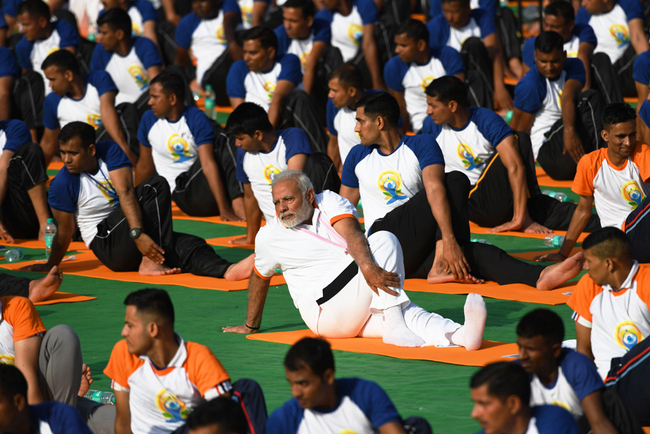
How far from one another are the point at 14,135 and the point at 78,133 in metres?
1.55

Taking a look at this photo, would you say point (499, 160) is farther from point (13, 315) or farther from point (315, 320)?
point (13, 315)

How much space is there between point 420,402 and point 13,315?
5.54 feet

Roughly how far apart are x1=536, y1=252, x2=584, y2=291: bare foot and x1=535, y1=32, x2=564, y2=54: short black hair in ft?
10.5

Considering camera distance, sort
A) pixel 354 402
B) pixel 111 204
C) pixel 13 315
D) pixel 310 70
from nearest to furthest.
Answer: pixel 354 402
pixel 13 315
pixel 111 204
pixel 310 70

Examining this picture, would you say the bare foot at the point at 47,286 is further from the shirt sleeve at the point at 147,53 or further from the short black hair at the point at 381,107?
the shirt sleeve at the point at 147,53

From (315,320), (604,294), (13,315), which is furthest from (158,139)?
(604,294)

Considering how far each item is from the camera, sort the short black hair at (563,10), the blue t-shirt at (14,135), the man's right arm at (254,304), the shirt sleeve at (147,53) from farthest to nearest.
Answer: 1. the shirt sleeve at (147,53)
2. the short black hair at (563,10)
3. the blue t-shirt at (14,135)
4. the man's right arm at (254,304)

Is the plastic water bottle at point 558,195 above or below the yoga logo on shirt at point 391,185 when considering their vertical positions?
below

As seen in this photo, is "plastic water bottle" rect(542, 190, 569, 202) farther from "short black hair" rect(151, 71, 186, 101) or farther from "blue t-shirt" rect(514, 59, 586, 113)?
"short black hair" rect(151, 71, 186, 101)

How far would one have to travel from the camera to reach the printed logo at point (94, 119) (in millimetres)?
9219

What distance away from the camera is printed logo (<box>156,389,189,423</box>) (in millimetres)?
3461

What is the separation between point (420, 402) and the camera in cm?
410

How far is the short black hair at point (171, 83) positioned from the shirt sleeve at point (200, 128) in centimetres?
18

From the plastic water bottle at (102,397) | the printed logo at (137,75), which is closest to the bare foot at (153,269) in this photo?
the plastic water bottle at (102,397)
